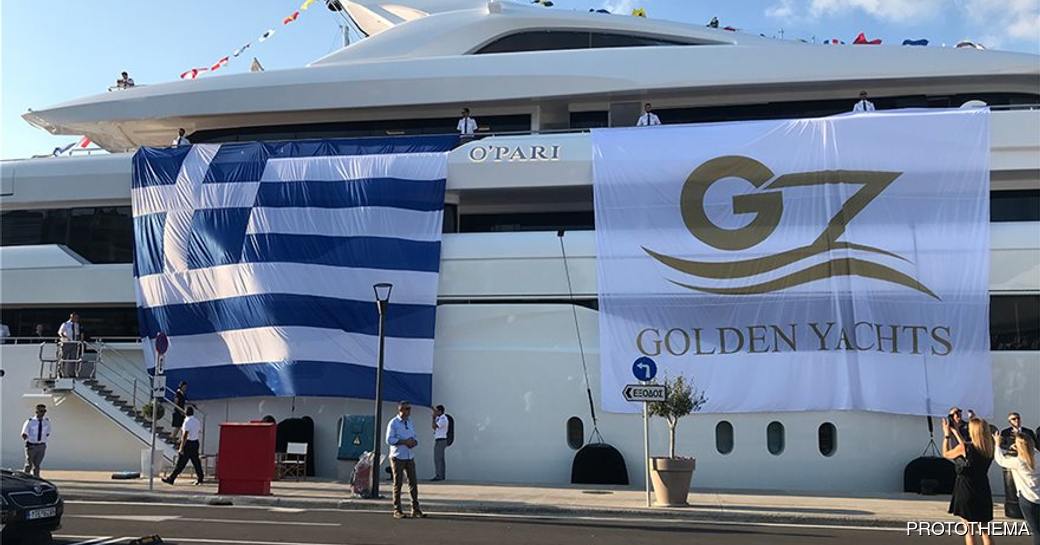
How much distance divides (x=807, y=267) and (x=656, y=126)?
A: 407cm

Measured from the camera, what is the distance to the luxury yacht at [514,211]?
15.4m

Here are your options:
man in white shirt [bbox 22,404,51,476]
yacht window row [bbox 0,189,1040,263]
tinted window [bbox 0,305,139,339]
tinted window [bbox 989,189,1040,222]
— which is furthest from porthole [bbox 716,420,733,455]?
tinted window [bbox 0,305,139,339]

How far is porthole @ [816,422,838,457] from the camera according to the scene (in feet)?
49.4

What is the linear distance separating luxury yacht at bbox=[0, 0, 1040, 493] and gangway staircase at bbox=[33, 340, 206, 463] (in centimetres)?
A: 6

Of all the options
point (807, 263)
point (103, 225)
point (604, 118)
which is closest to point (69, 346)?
point (103, 225)

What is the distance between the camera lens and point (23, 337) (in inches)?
725

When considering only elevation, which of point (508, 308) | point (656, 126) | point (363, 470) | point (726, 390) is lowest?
point (363, 470)

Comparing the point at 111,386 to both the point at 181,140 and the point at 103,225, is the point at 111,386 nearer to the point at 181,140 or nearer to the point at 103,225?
the point at 103,225

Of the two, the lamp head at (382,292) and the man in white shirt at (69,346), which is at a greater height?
the lamp head at (382,292)

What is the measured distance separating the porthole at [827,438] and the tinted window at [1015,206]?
5822 millimetres

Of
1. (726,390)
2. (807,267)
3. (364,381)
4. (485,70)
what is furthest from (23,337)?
(807,267)

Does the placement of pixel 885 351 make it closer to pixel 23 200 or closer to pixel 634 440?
pixel 634 440

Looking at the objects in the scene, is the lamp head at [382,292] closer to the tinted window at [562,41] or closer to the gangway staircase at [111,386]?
the gangway staircase at [111,386]

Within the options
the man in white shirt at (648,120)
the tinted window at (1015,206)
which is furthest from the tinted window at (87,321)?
the tinted window at (1015,206)
